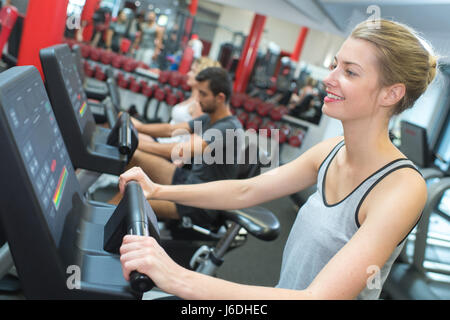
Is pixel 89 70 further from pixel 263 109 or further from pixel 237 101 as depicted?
pixel 263 109

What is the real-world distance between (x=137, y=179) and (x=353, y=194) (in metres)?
0.58

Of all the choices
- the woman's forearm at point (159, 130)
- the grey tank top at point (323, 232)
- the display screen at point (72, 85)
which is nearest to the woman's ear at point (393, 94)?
the grey tank top at point (323, 232)

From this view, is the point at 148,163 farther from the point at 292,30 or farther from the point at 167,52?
the point at 292,30

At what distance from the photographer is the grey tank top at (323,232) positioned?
1.02 m

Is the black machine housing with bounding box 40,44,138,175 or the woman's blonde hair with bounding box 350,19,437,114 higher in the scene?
the woman's blonde hair with bounding box 350,19,437,114

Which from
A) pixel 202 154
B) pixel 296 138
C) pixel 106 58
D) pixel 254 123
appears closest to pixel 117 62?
pixel 106 58

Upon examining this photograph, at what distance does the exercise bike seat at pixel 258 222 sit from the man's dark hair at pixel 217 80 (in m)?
1.25

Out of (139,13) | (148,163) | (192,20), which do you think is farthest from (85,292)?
(192,20)

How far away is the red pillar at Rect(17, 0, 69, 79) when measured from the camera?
4.68ft

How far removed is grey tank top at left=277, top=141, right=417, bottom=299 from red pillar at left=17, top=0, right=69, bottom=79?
101 centimetres

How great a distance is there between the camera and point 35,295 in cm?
79

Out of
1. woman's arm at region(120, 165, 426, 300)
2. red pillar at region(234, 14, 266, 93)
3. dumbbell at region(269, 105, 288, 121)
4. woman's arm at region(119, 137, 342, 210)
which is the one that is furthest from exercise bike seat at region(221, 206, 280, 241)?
red pillar at region(234, 14, 266, 93)

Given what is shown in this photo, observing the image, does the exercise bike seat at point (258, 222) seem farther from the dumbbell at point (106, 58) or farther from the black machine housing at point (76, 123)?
the dumbbell at point (106, 58)

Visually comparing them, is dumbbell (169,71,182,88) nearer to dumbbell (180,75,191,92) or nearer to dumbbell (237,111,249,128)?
dumbbell (180,75,191,92)
